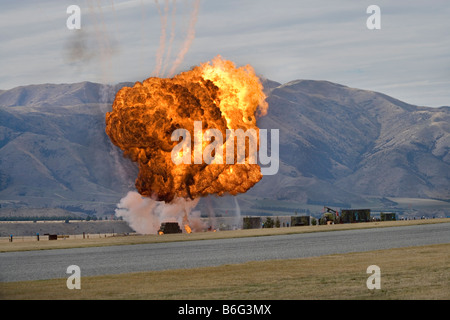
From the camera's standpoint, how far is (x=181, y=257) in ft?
195

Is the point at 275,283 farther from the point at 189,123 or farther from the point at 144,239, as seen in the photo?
the point at 189,123

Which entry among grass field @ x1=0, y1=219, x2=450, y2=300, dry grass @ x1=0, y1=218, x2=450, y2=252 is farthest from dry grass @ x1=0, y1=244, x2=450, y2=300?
dry grass @ x1=0, y1=218, x2=450, y2=252

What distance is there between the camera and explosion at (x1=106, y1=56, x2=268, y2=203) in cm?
10581

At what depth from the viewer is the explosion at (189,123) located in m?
106

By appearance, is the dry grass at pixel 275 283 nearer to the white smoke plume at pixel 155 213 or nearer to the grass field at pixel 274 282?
the grass field at pixel 274 282

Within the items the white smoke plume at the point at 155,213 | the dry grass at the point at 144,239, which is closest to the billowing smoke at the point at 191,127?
the dry grass at the point at 144,239

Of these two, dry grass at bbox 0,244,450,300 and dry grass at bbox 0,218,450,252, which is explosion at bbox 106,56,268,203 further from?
dry grass at bbox 0,244,450,300

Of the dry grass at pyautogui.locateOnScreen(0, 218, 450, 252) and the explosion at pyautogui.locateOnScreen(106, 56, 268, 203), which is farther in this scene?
the explosion at pyautogui.locateOnScreen(106, 56, 268, 203)

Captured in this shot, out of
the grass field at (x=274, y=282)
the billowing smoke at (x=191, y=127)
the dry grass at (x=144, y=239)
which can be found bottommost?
the grass field at (x=274, y=282)

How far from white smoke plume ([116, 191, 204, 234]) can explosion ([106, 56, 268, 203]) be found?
12.1 m

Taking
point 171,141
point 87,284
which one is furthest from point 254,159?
point 87,284

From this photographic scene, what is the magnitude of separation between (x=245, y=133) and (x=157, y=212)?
35350mm

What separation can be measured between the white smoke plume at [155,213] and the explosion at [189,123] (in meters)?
12.1
